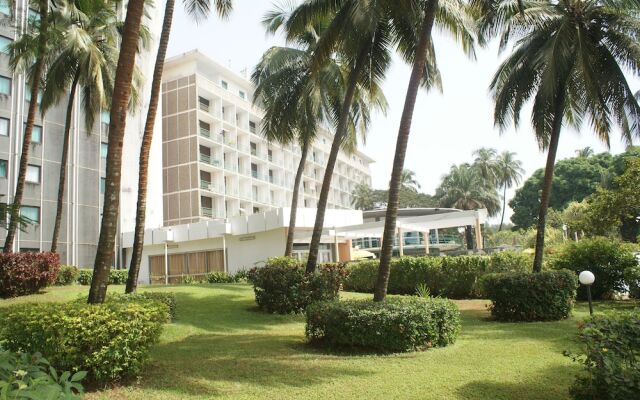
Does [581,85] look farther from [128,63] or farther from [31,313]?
[31,313]

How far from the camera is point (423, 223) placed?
28.7 m

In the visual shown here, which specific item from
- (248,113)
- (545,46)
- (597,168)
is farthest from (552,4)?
(597,168)

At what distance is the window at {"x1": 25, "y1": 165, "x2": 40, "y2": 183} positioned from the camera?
3097 cm

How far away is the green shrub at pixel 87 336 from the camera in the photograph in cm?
593

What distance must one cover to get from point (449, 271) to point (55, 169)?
28.0 meters

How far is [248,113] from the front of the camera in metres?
52.3

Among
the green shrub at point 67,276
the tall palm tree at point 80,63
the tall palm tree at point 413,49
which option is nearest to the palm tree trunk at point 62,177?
the tall palm tree at point 80,63

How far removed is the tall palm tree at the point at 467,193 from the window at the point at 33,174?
43901 millimetres

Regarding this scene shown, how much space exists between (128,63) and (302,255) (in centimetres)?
2388

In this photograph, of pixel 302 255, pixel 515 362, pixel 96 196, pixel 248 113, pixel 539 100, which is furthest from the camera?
pixel 248 113

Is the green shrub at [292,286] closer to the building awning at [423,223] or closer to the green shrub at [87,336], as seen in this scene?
the green shrub at [87,336]

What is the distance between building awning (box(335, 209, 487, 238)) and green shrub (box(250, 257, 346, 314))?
11996 millimetres

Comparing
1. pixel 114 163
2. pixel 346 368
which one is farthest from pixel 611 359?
pixel 114 163

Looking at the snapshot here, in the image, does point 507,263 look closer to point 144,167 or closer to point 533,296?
point 533,296
